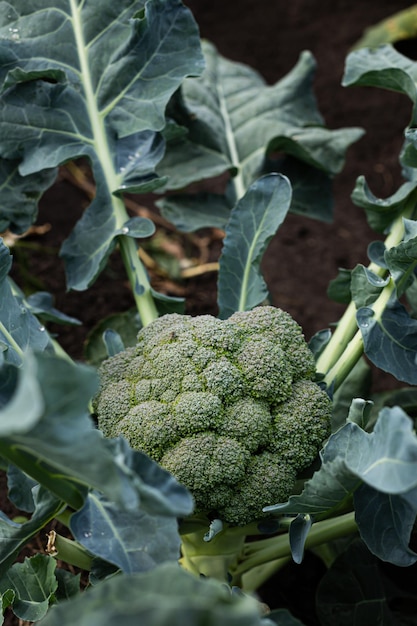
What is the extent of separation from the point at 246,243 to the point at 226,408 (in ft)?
1.36

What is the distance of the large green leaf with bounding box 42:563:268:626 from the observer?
73cm

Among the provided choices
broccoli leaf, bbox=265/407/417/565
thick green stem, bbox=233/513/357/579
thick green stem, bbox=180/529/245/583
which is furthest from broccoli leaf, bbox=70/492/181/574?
thick green stem, bbox=233/513/357/579

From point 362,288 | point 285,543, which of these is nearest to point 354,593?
point 285,543

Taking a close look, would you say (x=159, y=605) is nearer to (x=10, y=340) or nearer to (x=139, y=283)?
(x=10, y=340)

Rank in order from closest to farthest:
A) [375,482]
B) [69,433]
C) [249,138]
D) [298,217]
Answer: [69,433]
[375,482]
[249,138]
[298,217]

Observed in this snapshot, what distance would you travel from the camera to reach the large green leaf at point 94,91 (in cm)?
166

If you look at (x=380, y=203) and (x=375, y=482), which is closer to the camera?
(x=375, y=482)

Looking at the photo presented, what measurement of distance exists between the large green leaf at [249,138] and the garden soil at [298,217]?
48cm

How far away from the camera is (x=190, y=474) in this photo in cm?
127

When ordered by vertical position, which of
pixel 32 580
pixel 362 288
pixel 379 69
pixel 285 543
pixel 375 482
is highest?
pixel 379 69

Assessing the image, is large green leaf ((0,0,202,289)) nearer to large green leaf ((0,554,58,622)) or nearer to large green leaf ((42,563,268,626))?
large green leaf ((0,554,58,622))

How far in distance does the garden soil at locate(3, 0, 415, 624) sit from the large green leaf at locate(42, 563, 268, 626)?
922mm

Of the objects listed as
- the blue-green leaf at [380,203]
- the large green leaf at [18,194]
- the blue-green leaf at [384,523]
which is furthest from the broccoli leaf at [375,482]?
the large green leaf at [18,194]

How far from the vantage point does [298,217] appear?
2.71 meters
